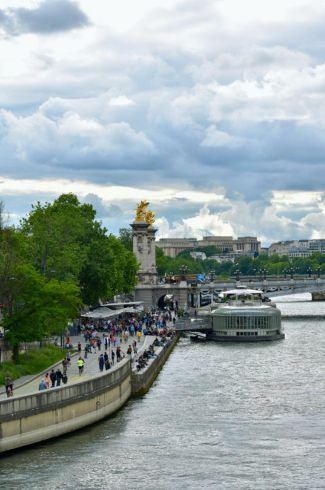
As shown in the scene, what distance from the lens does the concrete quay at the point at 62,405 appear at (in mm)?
49819

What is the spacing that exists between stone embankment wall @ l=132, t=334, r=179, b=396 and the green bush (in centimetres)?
551

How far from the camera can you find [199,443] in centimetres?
5362

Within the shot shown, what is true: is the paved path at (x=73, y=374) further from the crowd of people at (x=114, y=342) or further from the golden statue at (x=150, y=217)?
the golden statue at (x=150, y=217)

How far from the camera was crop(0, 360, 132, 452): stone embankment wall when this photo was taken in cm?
4966

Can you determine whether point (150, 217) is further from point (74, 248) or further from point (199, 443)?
point (199, 443)

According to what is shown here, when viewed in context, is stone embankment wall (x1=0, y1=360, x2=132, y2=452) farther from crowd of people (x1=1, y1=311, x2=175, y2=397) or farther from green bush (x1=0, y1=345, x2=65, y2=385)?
green bush (x1=0, y1=345, x2=65, y2=385)

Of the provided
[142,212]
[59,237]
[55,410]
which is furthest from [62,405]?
[142,212]

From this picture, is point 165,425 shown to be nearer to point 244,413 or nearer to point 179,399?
point 244,413

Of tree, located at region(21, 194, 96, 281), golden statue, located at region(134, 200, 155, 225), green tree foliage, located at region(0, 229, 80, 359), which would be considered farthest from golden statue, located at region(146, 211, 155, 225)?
green tree foliage, located at region(0, 229, 80, 359)

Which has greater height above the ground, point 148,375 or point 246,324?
point 246,324

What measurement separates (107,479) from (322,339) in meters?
72.3

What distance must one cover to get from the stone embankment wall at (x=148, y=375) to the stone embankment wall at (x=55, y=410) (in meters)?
7.34

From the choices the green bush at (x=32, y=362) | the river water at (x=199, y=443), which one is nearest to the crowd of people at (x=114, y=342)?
the green bush at (x=32, y=362)

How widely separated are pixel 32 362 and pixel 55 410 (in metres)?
17.2
